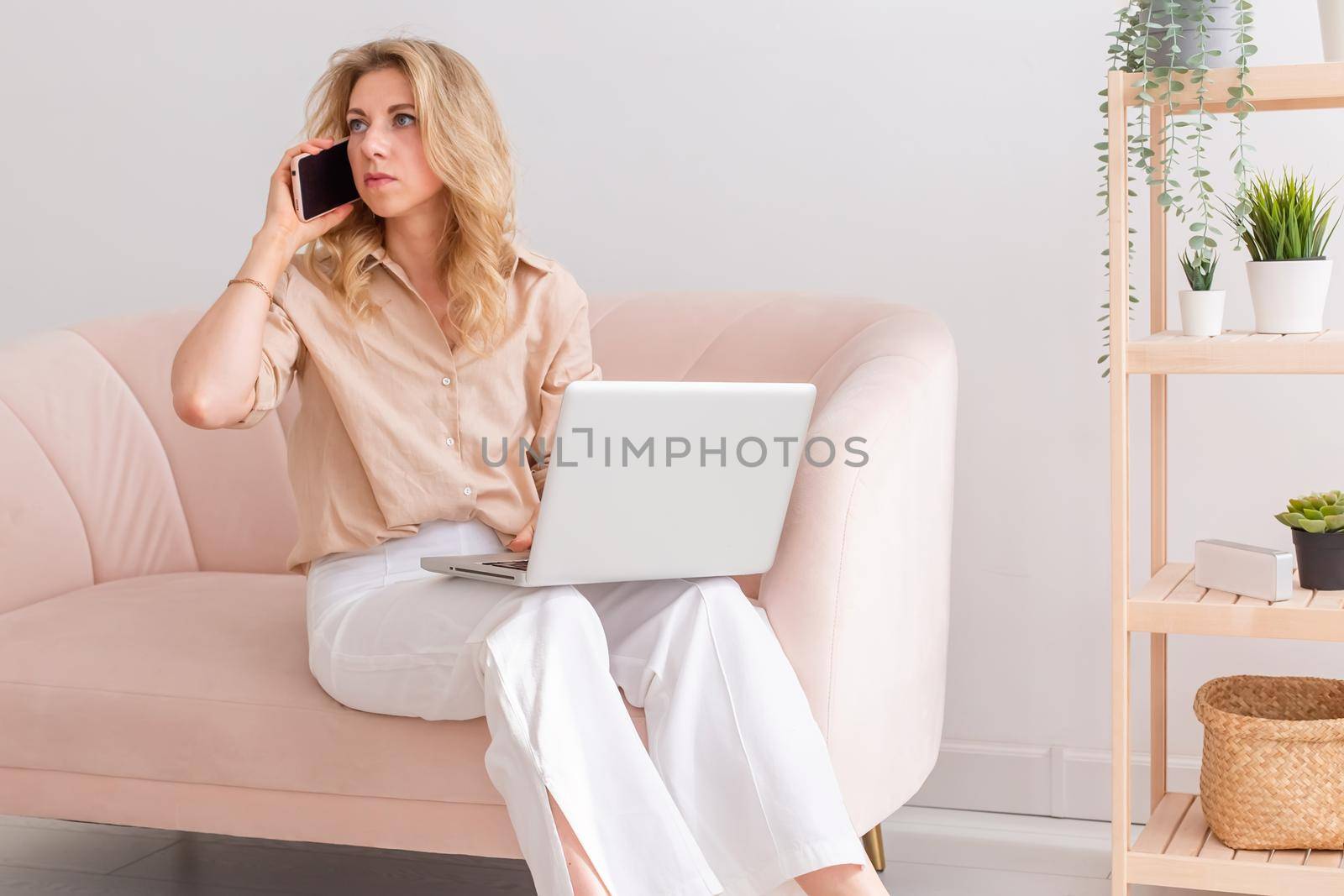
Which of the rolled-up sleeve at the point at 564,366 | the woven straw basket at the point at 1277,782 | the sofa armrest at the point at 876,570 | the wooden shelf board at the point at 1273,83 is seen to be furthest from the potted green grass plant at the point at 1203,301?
the rolled-up sleeve at the point at 564,366

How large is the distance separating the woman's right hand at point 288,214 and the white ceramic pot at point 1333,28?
1.35 metres

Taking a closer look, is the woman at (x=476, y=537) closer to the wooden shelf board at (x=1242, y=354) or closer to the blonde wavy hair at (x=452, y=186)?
the blonde wavy hair at (x=452, y=186)

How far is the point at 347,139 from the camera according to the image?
1843 millimetres

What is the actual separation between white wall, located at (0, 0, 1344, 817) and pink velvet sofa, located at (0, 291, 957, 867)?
0.96 feet

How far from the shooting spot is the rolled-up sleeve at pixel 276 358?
1.72m

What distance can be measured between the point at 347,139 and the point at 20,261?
1.55 meters

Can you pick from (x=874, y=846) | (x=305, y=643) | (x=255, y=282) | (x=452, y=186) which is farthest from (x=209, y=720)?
(x=874, y=846)

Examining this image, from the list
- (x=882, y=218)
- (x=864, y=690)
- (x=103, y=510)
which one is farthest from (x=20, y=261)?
(x=864, y=690)

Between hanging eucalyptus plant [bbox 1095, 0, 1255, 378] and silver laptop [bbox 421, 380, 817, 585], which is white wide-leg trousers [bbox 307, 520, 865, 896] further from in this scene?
hanging eucalyptus plant [bbox 1095, 0, 1255, 378]

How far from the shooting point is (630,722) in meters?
1.45

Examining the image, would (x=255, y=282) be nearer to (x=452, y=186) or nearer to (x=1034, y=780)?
(x=452, y=186)

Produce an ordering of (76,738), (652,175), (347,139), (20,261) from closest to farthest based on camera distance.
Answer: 1. (76,738)
2. (347,139)
3. (652,175)
4. (20,261)

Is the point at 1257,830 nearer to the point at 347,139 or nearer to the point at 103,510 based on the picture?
the point at 347,139

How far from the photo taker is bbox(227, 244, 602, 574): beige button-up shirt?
1778mm
